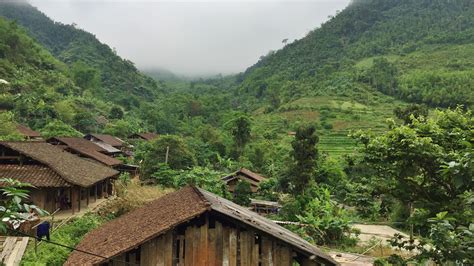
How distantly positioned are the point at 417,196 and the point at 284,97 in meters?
88.1

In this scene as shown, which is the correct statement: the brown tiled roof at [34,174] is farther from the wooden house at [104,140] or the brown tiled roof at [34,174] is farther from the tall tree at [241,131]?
the tall tree at [241,131]

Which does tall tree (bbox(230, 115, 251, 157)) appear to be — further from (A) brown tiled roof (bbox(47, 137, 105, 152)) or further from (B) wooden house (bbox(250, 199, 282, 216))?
(A) brown tiled roof (bbox(47, 137, 105, 152))

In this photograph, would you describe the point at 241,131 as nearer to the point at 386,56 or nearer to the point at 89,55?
the point at 386,56

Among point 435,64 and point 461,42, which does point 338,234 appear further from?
point 461,42

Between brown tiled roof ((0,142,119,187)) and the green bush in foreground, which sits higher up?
brown tiled roof ((0,142,119,187))

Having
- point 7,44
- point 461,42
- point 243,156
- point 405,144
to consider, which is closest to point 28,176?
point 405,144

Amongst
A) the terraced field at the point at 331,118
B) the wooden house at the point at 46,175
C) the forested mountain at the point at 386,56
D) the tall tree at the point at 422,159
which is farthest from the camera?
the forested mountain at the point at 386,56

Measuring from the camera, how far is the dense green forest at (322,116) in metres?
10.3

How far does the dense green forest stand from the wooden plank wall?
3.65 meters

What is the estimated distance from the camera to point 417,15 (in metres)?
134

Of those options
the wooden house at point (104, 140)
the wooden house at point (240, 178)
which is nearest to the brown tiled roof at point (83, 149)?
the wooden house at point (240, 178)

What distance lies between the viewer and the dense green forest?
10.3 metres

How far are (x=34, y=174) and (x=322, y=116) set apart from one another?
60.4 metres

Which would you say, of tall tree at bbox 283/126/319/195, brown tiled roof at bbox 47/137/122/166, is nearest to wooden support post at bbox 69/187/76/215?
brown tiled roof at bbox 47/137/122/166
